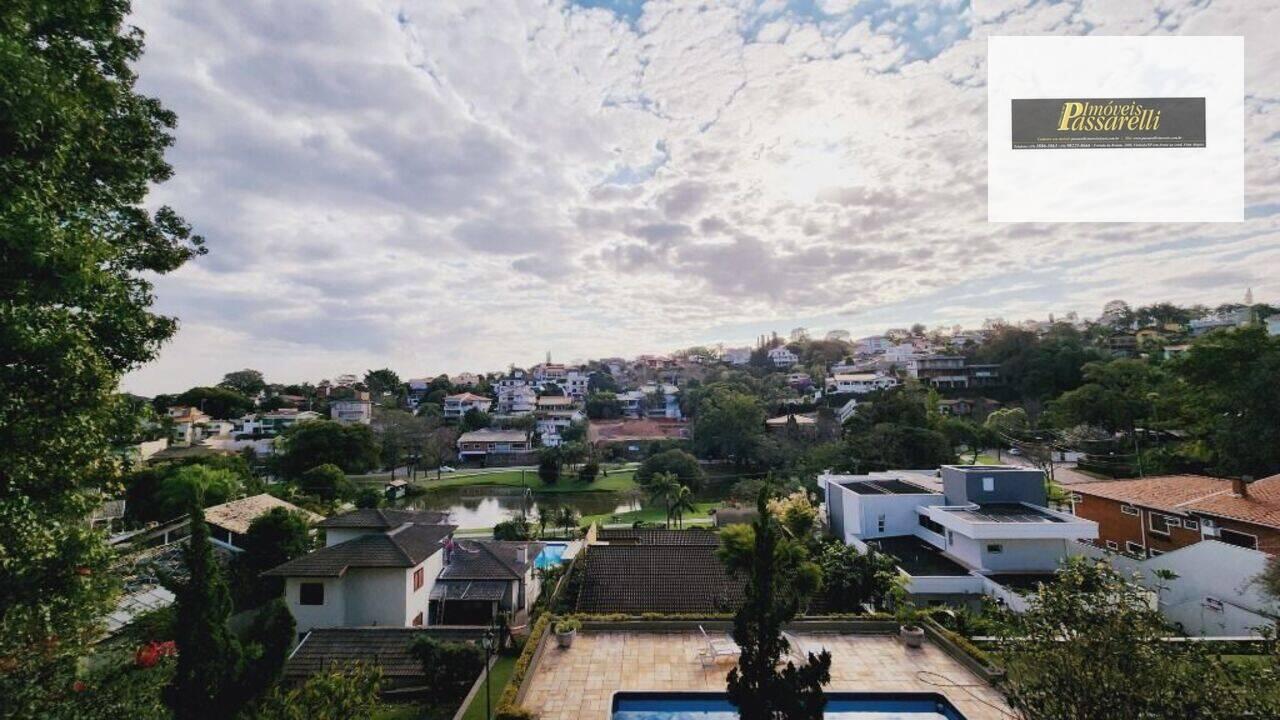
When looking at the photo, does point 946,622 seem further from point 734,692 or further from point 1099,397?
point 1099,397

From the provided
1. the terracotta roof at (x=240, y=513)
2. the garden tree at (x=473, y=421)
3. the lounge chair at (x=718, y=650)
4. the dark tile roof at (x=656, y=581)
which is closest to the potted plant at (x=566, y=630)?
the lounge chair at (x=718, y=650)

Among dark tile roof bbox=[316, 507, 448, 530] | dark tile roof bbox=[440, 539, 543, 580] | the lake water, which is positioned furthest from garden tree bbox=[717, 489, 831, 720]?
the lake water

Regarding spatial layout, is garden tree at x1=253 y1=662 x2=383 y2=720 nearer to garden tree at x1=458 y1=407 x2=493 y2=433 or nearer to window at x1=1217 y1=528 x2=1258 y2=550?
window at x1=1217 y1=528 x2=1258 y2=550

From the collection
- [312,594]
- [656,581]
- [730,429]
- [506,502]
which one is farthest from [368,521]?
[730,429]

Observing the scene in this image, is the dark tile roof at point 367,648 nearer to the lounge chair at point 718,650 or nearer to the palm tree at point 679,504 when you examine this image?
the lounge chair at point 718,650

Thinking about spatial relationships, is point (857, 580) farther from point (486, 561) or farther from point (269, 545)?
point (269, 545)

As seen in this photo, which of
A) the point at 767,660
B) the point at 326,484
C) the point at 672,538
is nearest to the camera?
the point at 767,660
